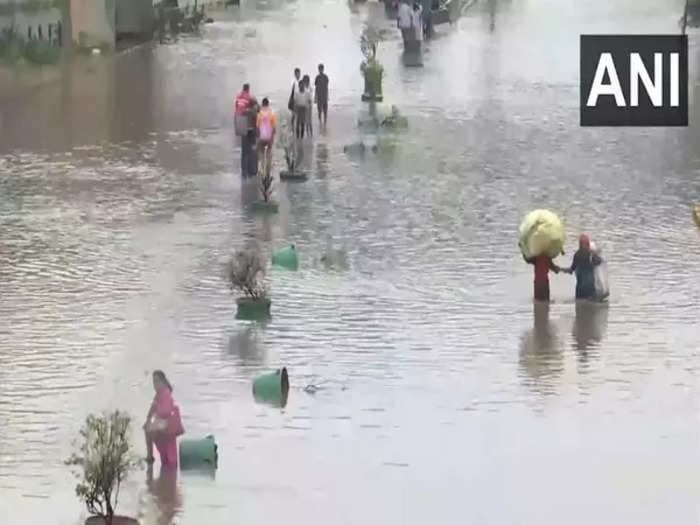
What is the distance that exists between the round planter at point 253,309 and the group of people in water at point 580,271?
2.61 m

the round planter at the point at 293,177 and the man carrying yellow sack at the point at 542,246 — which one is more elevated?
the round planter at the point at 293,177

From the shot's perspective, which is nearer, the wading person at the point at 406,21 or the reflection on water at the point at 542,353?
the reflection on water at the point at 542,353

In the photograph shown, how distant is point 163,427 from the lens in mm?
11023

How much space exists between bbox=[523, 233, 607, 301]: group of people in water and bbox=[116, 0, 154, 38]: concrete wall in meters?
29.2

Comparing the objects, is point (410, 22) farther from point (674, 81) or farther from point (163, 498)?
point (163, 498)

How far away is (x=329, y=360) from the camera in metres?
13.7

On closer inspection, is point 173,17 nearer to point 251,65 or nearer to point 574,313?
point 251,65

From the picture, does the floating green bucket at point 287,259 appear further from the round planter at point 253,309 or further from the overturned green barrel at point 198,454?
the overturned green barrel at point 198,454

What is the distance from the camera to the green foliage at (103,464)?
379 inches

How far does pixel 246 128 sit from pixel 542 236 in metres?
7.35

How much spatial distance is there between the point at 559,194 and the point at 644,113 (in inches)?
372

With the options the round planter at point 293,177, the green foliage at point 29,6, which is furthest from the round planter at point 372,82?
the green foliage at point 29,6

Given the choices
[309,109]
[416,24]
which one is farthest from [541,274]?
[416,24]

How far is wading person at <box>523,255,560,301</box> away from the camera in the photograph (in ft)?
51.9
